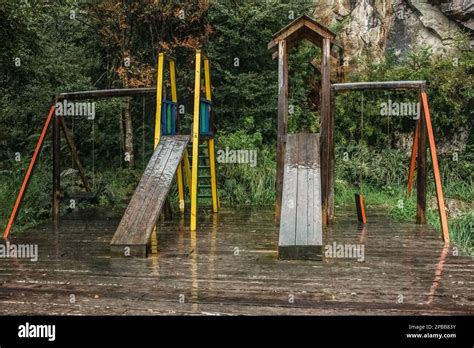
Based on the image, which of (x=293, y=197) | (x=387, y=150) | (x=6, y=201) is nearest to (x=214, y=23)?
(x=387, y=150)

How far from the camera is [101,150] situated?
11.6m

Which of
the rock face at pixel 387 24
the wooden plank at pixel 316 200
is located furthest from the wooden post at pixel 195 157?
the rock face at pixel 387 24

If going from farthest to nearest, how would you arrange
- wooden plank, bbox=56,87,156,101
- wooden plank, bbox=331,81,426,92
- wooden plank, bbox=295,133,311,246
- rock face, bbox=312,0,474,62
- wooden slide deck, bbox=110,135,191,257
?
rock face, bbox=312,0,474,62 → wooden plank, bbox=56,87,156,101 → wooden plank, bbox=331,81,426,92 → wooden slide deck, bbox=110,135,191,257 → wooden plank, bbox=295,133,311,246

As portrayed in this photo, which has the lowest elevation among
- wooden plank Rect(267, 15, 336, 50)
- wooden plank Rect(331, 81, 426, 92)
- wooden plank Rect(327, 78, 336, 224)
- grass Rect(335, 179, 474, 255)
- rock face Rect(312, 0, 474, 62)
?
grass Rect(335, 179, 474, 255)

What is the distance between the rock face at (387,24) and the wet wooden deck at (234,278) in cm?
799

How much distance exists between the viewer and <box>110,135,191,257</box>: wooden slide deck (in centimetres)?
503

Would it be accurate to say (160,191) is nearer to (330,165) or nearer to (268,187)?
(330,165)

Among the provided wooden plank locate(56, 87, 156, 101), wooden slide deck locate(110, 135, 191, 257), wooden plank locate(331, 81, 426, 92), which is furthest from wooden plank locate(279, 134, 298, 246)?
wooden plank locate(56, 87, 156, 101)

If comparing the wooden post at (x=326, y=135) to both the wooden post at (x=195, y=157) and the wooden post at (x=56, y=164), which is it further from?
the wooden post at (x=56, y=164)

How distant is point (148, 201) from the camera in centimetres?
562

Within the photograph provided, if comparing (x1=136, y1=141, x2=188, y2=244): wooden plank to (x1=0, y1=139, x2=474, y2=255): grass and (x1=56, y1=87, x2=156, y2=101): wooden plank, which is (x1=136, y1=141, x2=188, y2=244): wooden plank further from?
(x1=0, y1=139, x2=474, y2=255): grass

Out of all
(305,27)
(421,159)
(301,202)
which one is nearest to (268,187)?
(421,159)

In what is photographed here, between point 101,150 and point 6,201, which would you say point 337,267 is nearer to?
point 6,201

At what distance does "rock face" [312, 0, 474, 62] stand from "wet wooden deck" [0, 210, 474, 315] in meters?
7.99
